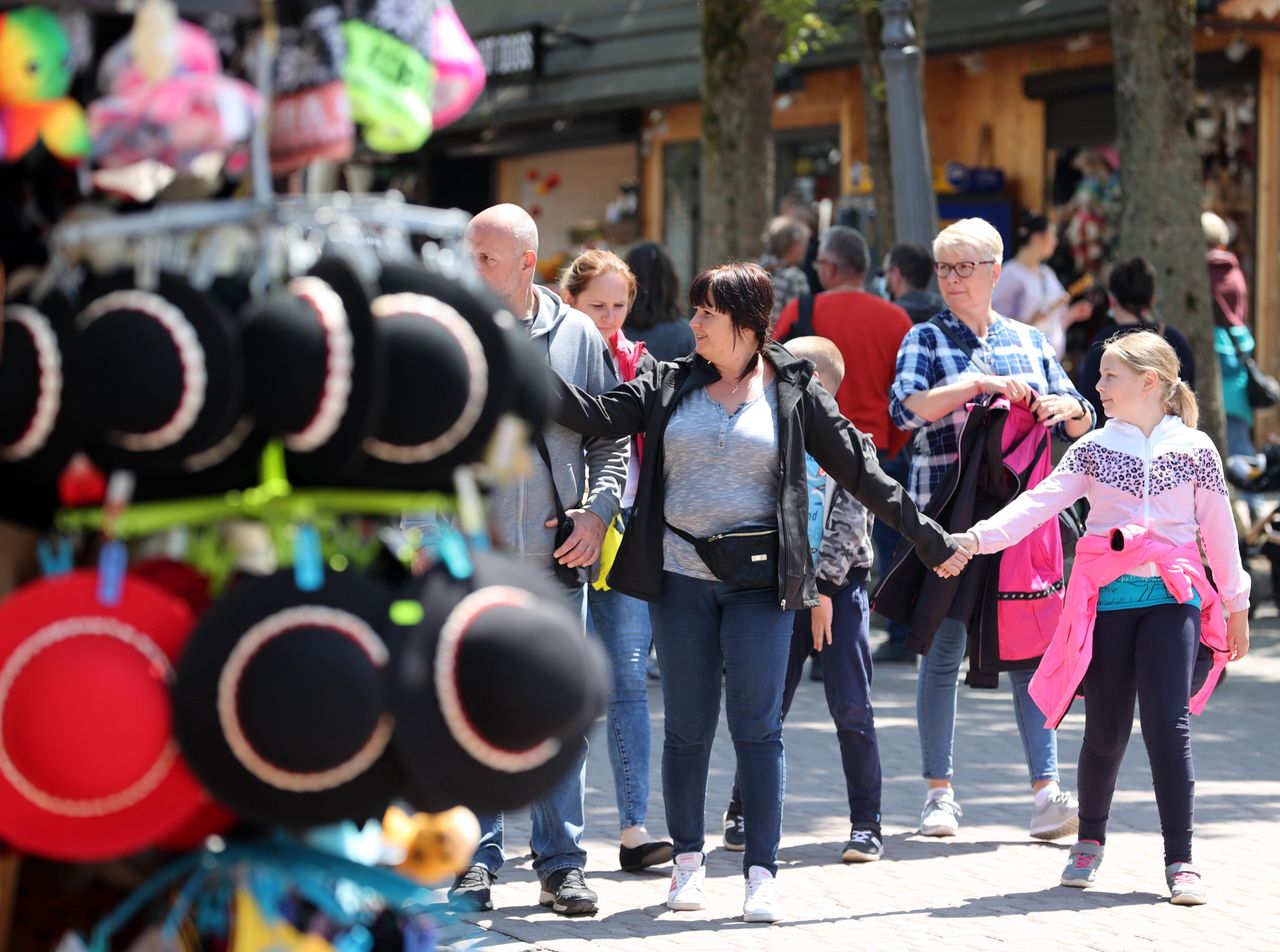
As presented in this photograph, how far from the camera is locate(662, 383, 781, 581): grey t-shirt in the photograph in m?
6.24

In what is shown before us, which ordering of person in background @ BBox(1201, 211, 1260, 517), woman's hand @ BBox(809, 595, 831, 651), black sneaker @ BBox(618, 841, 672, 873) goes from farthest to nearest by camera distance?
person in background @ BBox(1201, 211, 1260, 517) < woman's hand @ BBox(809, 595, 831, 651) < black sneaker @ BBox(618, 841, 672, 873)

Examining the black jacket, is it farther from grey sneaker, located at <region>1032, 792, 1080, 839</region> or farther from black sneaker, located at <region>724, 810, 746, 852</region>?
grey sneaker, located at <region>1032, 792, 1080, 839</region>

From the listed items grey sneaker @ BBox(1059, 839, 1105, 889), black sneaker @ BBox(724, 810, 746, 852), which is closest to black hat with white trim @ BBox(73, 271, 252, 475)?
grey sneaker @ BBox(1059, 839, 1105, 889)

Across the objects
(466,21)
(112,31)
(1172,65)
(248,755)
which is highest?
(466,21)

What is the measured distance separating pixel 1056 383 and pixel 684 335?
2.39m

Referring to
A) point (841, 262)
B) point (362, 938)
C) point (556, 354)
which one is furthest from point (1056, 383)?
point (362, 938)

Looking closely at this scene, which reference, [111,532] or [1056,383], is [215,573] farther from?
[1056,383]

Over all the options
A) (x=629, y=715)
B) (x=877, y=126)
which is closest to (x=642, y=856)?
(x=629, y=715)

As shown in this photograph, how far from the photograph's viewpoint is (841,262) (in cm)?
1091

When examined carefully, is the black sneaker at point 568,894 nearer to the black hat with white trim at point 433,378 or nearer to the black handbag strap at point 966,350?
the black handbag strap at point 966,350

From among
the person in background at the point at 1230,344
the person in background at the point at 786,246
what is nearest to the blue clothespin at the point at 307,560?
the person in background at the point at 786,246

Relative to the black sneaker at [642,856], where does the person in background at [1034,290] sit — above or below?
above

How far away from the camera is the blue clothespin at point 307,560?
97.3 inches

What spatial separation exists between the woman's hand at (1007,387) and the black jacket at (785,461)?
1.15 m
